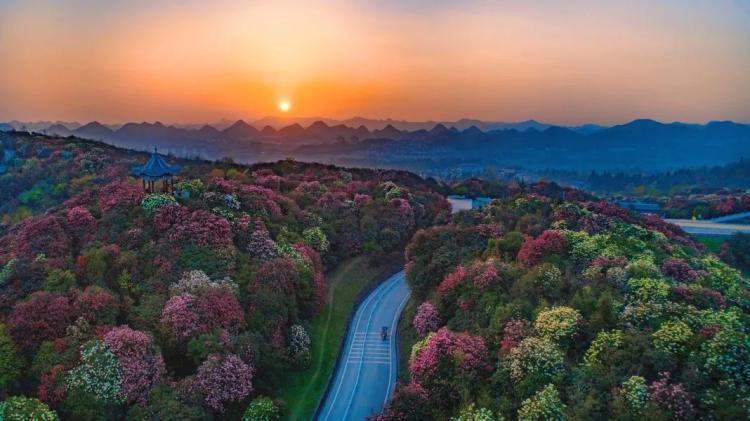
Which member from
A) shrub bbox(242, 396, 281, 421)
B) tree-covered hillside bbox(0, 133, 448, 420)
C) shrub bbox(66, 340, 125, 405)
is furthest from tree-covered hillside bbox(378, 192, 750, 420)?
shrub bbox(66, 340, 125, 405)

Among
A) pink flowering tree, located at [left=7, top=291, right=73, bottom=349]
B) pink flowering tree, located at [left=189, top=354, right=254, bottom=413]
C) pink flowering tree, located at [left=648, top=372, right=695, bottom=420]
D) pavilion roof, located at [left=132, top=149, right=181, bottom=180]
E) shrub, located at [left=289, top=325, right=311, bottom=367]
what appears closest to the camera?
A: pink flowering tree, located at [left=648, top=372, right=695, bottom=420]

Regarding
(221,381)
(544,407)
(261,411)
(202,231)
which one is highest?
(202,231)

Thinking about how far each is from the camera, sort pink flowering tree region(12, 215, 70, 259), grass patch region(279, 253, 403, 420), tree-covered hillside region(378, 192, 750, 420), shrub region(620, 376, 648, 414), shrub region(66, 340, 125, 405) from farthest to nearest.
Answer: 1. pink flowering tree region(12, 215, 70, 259)
2. grass patch region(279, 253, 403, 420)
3. shrub region(66, 340, 125, 405)
4. tree-covered hillside region(378, 192, 750, 420)
5. shrub region(620, 376, 648, 414)

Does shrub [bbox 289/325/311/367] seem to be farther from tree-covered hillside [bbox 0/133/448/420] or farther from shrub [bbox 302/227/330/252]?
shrub [bbox 302/227/330/252]

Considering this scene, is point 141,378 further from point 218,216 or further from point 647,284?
point 647,284

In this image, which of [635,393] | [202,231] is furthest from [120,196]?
[635,393]

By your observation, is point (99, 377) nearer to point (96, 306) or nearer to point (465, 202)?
point (96, 306)
